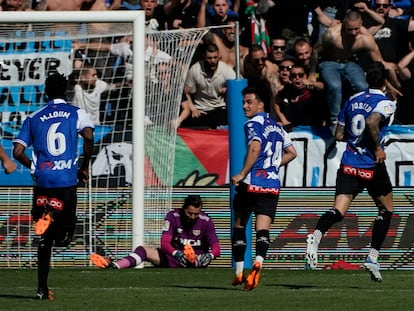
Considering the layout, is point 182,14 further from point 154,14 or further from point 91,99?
point 91,99

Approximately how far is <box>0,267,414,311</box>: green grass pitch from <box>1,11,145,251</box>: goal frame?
2.49 ft

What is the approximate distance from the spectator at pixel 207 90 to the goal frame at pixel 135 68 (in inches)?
96.3

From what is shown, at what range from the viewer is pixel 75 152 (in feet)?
34.7

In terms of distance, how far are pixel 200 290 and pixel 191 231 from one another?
373 cm

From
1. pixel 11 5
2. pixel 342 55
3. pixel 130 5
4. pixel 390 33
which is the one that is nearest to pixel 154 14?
pixel 130 5

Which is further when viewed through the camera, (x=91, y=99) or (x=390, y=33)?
(x=390, y=33)

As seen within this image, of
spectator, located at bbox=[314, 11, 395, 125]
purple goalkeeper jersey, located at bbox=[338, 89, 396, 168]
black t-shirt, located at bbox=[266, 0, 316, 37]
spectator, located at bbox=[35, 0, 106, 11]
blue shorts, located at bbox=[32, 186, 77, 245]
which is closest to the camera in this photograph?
blue shorts, located at bbox=[32, 186, 77, 245]

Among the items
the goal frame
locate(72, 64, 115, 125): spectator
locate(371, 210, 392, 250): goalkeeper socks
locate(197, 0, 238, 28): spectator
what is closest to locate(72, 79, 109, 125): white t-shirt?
locate(72, 64, 115, 125): spectator

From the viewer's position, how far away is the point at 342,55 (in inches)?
660

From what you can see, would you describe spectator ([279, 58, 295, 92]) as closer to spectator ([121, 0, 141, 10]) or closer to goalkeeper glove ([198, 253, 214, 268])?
spectator ([121, 0, 141, 10])

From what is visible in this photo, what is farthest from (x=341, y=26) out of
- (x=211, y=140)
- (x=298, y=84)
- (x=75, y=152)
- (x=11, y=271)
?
(x=75, y=152)

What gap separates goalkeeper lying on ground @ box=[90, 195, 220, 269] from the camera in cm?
1477

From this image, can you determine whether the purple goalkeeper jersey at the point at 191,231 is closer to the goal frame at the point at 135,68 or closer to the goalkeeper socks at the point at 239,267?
the goal frame at the point at 135,68

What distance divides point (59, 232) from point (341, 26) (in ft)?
24.9
